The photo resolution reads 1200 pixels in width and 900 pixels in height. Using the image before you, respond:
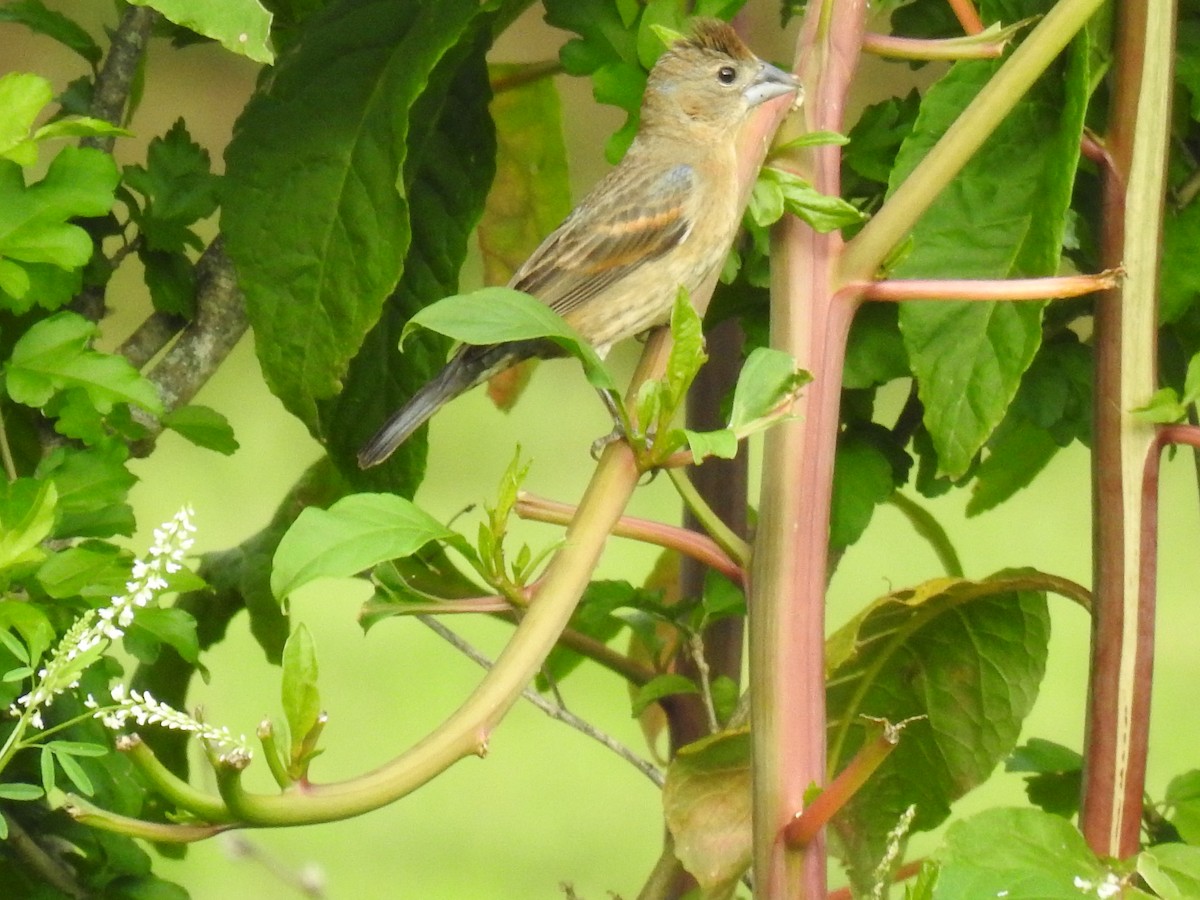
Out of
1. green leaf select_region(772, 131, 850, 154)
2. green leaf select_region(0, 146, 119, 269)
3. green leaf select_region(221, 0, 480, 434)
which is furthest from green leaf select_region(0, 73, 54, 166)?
green leaf select_region(772, 131, 850, 154)

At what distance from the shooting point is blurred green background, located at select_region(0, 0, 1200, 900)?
6.73ft

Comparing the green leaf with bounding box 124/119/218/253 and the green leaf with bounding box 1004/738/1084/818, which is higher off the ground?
the green leaf with bounding box 124/119/218/253

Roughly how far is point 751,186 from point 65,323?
0.36m

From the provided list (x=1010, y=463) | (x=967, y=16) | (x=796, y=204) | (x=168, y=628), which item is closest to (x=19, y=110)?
(x=168, y=628)

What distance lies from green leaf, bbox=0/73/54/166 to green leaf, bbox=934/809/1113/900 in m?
0.54

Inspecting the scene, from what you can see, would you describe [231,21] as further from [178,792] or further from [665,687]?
[665,687]

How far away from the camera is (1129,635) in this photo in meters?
0.73

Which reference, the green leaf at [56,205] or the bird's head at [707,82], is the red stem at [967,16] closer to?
the bird's head at [707,82]

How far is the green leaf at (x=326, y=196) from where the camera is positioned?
32.7 inches

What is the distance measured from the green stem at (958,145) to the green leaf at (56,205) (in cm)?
38

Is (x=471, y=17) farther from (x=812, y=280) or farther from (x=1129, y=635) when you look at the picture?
(x=1129, y=635)

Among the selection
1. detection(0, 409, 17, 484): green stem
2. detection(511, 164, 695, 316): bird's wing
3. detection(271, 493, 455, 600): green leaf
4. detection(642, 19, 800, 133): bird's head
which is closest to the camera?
detection(271, 493, 455, 600): green leaf

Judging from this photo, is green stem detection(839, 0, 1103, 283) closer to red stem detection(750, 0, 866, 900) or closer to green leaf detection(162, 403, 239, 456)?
red stem detection(750, 0, 866, 900)

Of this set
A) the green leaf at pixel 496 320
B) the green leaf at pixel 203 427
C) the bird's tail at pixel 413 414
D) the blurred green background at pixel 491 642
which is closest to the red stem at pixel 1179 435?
the green leaf at pixel 496 320
